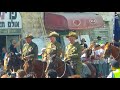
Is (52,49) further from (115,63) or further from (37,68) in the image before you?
(115,63)

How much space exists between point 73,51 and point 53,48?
49 centimetres

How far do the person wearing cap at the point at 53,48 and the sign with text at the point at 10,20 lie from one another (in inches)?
32.9

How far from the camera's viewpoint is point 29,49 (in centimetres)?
645

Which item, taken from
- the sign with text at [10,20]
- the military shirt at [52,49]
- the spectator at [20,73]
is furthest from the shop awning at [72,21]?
the spectator at [20,73]

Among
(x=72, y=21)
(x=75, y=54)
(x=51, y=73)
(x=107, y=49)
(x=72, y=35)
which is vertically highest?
(x=72, y=21)

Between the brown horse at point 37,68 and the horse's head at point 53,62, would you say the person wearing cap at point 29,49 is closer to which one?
the brown horse at point 37,68

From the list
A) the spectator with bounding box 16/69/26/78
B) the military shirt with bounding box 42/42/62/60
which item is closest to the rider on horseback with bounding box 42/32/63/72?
the military shirt with bounding box 42/42/62/60

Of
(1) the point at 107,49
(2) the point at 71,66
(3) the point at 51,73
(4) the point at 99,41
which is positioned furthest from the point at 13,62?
(1) the point at 107,49

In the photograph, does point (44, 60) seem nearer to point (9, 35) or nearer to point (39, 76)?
point (39, 76)

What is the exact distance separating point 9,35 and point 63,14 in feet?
4.63

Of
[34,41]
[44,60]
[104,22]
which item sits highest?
[104,22]

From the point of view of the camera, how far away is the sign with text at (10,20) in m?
6.50
